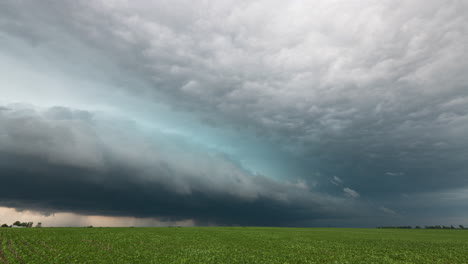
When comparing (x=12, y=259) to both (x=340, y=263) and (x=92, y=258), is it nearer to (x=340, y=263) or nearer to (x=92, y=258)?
(x=92, y=258)

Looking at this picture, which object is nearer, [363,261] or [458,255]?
[363,261]

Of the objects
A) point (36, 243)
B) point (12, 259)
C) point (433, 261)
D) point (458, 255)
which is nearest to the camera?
point (12, 259)

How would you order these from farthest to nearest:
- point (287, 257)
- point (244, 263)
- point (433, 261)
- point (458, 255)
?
point (458, 255) → point (287, 257) → point (433, 261) → point (244, 263)

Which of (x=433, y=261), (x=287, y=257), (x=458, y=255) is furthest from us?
(x=458, y=255)

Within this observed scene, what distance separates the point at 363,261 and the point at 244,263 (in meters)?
17.6

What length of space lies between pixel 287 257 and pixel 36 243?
152 ft

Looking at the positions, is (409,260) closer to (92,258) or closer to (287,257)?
(287,257)

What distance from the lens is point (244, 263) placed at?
37.7 meters

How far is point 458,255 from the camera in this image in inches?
1818

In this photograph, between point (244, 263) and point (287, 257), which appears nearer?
point (244, 263)

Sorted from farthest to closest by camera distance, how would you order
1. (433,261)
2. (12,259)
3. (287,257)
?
(287,257) → (433,261) → (12,259)

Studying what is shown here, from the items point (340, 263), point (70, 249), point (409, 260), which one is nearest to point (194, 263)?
point (340, 263)

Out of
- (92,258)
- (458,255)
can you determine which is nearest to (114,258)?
(92,258)

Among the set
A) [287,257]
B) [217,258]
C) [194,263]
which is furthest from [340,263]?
[194,263]
